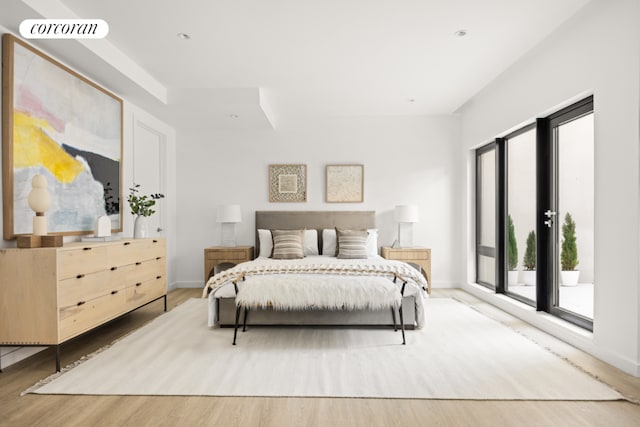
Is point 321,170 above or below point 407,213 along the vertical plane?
above

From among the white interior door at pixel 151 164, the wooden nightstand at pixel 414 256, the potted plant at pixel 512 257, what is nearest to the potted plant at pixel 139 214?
the white interior door at pixel 151 164

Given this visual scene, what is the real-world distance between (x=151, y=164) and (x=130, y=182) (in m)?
0.74

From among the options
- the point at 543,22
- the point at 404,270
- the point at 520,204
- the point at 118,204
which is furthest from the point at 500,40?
the point at 118,204

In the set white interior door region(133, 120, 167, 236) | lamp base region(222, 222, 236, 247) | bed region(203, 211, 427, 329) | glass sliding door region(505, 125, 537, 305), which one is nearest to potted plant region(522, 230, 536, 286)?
glass sliding door region(505, 125, 537, 305)

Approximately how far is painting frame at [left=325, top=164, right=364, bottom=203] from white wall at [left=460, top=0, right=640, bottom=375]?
9.60 feet

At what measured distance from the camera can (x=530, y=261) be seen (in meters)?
4.39

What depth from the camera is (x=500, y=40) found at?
11.4 ft

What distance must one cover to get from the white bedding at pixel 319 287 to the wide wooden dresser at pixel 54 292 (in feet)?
3.18

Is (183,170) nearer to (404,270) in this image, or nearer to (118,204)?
(118,204)

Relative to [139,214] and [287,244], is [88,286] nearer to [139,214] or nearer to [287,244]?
[139,214]

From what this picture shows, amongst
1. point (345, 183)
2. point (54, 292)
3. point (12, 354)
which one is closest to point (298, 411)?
point (54, 292)

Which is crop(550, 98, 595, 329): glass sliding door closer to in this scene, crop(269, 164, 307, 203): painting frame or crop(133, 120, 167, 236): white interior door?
crop(269, 164, 307, 203): painting frame

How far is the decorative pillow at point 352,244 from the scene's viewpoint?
5.22 metres

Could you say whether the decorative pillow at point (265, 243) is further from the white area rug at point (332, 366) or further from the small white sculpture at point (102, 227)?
the small white sculpture at point (102, 227)
